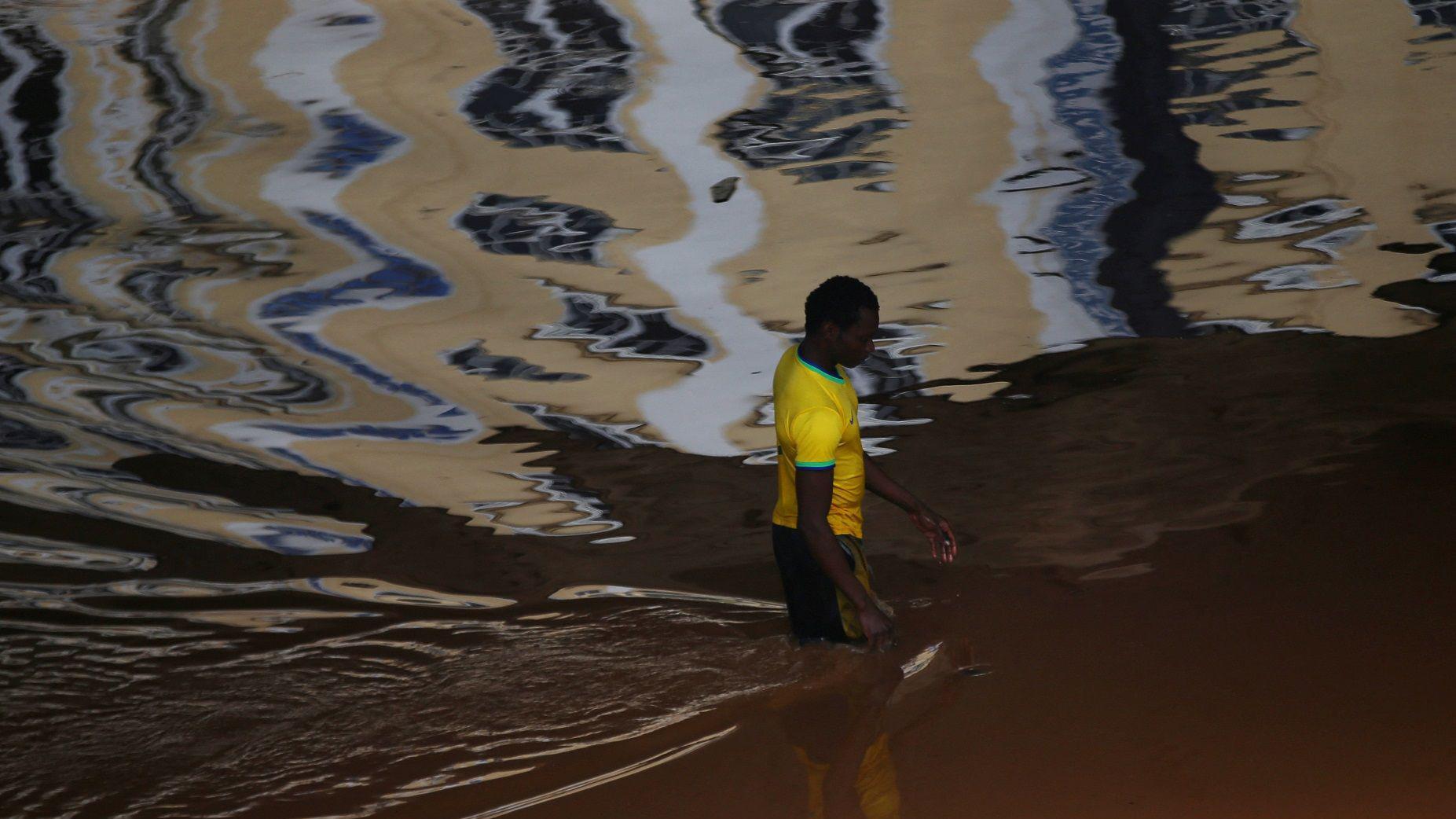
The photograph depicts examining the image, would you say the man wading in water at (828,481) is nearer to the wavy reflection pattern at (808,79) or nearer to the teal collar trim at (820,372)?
the teal collar trim at (820,372)

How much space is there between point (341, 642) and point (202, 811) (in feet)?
3.28

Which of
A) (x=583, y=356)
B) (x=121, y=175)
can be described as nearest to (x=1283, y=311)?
(x=583, y=356)

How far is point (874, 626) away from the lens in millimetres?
2848

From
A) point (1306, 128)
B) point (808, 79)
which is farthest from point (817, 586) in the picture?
point (1306, 128)

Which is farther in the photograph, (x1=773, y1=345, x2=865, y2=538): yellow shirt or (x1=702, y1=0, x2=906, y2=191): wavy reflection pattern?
(x1=702, y1=0, x2=906, y2=191): wavy reflection pattern

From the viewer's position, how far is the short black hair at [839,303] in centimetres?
273

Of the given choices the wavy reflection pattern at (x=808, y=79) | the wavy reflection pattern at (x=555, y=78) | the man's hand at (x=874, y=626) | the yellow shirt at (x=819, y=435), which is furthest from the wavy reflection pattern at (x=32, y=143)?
the man's hand at (x=874, y=626)

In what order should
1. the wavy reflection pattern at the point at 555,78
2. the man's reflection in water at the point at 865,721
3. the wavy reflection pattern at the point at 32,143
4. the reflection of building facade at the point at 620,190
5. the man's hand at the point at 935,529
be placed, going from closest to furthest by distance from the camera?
the man's reflection in water at the point at 865,721 → the man's hand at the point at 935,529 → the reflection of building facade at the point at 620,190 → the wavy reflection pattern at the point at 32,143 → the wavy reflection pattern at the point at 555,78

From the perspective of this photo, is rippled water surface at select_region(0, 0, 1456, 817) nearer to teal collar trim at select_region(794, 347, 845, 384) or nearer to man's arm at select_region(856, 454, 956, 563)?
man's arm at select_region(856, 454, 956, 563)

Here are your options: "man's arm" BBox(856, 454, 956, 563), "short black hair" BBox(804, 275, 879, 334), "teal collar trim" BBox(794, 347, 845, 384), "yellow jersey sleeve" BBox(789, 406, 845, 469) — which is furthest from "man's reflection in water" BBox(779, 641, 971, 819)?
"short black hair" BBox(804, 275, 879, 334)

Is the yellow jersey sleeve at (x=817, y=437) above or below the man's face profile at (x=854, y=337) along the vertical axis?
below

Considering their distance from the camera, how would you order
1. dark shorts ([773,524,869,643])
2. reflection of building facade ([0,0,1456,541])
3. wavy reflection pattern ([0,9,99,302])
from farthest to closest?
1. wavy reflection pattern ([0,9,99,302])
2. reflection of building facade ([0,0,1456,541])
3. dark shorts ([773,524,869,643])

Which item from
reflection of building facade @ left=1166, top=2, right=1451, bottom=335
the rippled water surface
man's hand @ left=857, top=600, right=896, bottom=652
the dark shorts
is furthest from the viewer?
reflection of building facade @ left=1166, top=2, right=1451, bottom=335

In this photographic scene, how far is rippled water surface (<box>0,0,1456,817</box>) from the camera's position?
13.0 ft
